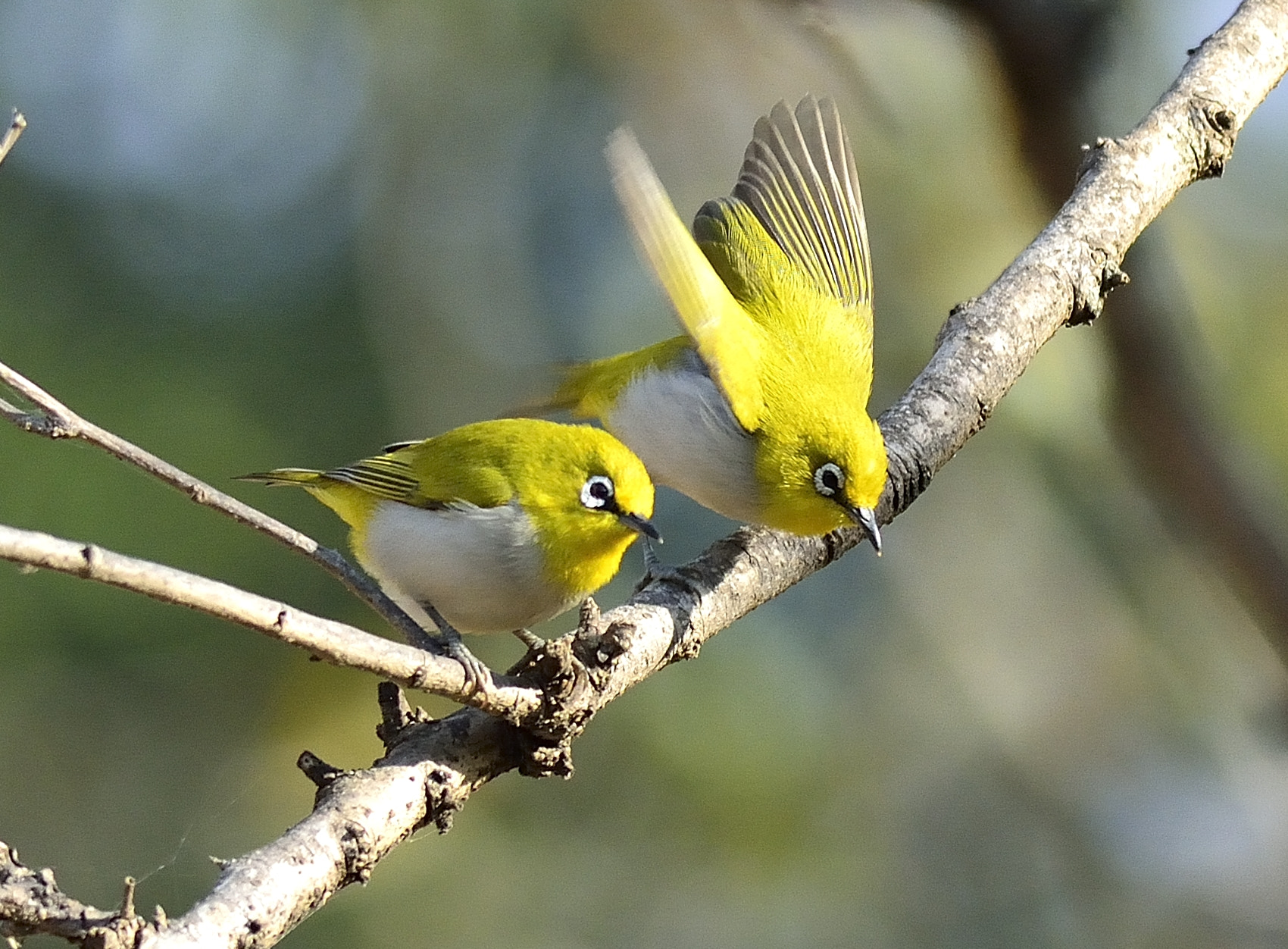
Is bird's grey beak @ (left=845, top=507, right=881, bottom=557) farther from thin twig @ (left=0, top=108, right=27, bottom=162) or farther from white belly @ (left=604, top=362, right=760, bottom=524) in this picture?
thin twig @ (left=0, top=108, right=27, bottom=162)

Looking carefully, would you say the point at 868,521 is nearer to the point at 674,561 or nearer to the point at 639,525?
the point at 639,525

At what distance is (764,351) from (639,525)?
2.94ft

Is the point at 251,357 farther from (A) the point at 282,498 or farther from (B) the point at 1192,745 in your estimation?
(B) the point at 1192,745

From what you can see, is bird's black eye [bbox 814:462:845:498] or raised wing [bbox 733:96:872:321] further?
raised wing [bbox 733:96:872:321]

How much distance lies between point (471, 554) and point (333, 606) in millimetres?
2898

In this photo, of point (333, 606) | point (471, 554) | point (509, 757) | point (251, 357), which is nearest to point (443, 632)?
point (471, 554)

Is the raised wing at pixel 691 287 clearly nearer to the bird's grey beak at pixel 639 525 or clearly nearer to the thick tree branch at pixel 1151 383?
the bird's grey beak at pixel 639 525

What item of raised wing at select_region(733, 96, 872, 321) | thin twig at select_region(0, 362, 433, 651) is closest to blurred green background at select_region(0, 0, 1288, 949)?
raised wing at select_region(733, 96, 872, 321)

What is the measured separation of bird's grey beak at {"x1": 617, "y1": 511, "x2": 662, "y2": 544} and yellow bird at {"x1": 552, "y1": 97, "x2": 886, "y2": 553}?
448mm

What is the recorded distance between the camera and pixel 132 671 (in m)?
5.66

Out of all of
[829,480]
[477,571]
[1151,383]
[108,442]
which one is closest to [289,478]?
[477,571]

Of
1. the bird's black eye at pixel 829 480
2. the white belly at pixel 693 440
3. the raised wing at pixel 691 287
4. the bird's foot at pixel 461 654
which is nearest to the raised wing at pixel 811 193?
the raised wing at pixel 691 287

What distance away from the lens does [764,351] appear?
3.46 metres

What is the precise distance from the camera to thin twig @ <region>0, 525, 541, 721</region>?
121 cm
